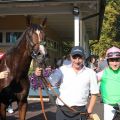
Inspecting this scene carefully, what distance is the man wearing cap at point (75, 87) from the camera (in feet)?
16.6

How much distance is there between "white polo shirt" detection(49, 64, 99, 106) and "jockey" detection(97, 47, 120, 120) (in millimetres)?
480

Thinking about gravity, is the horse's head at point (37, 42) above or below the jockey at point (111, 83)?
above

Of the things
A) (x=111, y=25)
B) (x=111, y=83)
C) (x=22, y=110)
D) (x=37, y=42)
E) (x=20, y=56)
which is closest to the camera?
(x=111, y=83)

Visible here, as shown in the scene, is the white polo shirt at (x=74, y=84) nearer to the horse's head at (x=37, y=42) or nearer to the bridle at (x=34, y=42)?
the horse's head at (x=37, y=42)

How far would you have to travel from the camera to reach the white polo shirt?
5062 millimetres

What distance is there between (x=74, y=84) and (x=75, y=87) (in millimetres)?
37

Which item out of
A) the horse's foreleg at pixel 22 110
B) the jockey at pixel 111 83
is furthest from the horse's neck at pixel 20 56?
the jockey at pixel 111 83

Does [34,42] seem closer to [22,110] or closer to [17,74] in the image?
[17,74]

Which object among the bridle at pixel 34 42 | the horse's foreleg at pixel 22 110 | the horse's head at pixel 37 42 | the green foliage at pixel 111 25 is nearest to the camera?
the horse's head at pixel 37 42

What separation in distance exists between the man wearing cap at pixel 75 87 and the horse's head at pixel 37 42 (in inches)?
59.2

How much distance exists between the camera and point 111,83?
18.3ft

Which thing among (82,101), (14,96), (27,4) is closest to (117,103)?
(82,101)

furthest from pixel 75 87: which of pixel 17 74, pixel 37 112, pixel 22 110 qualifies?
pixel 37 112

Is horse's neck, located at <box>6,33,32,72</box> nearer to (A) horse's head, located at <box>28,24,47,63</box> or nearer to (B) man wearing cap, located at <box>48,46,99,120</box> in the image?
(A) horse's head, located at <box>28,24,47,63</box>
